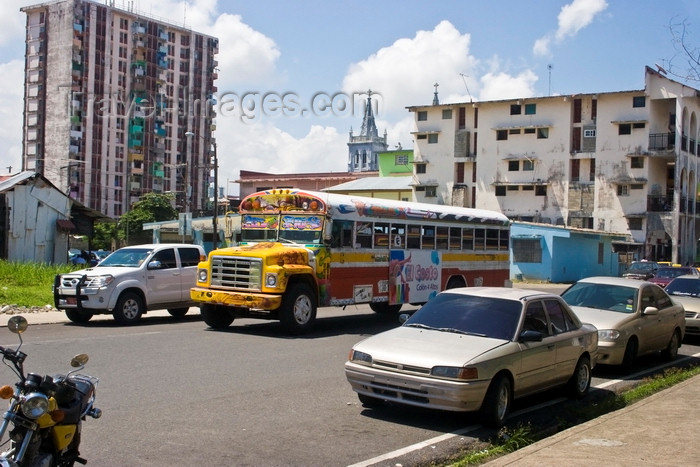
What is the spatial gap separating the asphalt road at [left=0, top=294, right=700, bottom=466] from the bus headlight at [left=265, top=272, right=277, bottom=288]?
3.53 ft

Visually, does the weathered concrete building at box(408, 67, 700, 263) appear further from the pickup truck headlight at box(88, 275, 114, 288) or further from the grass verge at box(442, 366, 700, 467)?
the pickup truck headlight at box(88, 275, 114, 288)

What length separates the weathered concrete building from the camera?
208 ft

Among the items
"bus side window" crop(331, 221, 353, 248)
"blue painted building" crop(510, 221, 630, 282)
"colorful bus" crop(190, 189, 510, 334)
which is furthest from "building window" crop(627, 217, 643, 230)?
"bus side window" crop(331, 221, 353, 248)

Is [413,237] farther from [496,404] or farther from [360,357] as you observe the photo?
[496,404]

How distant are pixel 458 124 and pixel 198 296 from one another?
202ft

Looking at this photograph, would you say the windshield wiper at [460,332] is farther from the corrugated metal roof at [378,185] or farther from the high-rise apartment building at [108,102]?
the high-rise apartment building at [108,102]

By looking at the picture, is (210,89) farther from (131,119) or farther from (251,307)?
(251,307)

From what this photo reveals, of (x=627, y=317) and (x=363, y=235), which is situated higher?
(x=363, y=235)

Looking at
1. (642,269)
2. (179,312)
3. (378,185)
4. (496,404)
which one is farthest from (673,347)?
(378,185)

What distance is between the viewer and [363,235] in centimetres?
1723

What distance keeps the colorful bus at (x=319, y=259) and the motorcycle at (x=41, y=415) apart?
9624 millimetres

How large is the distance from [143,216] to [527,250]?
46.6m

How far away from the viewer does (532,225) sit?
170 feet

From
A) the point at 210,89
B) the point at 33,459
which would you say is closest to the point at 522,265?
the point at 33,459
